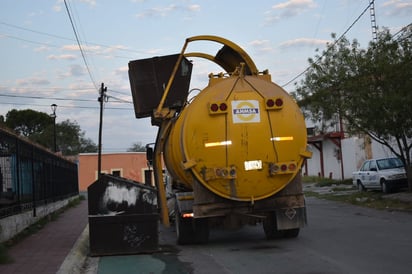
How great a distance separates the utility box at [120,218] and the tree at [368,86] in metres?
10.4

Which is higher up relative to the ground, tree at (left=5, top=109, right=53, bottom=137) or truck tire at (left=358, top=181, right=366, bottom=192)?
tree at (left=5, top=109, right=53, bottom=137)

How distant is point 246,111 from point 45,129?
74.8m

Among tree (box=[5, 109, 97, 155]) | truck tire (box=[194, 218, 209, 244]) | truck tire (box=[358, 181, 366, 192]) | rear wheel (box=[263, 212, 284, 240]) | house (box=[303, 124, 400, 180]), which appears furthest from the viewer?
tree (box=[5, 109, 97, 155])

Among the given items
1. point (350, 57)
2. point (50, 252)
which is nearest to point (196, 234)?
point (50, 252)

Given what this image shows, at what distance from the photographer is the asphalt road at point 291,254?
8.51m

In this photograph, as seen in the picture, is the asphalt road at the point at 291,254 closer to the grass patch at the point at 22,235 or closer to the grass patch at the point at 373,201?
the grass patch at the point at 22,235

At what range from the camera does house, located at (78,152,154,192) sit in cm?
5922

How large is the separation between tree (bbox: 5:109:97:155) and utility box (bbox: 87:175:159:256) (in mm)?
60949

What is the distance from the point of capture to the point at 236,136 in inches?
395

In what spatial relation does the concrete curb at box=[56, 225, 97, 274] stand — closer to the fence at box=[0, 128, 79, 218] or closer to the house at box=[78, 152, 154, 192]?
the fence at box=[0, 128, 79, 218]

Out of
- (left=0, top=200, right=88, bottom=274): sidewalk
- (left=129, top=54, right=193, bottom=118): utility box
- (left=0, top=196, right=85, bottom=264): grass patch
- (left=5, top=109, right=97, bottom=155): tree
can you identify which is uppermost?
(left=5, top=109, right=97, bottom=155): tree

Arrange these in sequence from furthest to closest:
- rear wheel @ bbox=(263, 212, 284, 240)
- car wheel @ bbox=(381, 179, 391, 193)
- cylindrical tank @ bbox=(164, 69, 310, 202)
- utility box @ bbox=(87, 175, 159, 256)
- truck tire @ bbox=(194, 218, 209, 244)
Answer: car wheel @ bbox=(381, 179, 391, 193) → rear wheel @ bbox=(263, 212, 284, 240) → truck tire @ bbox=(194, 218, 209, 244) → utility box @ bbox=(87, 175, 159, 256) → cylindrical tank @ bbox=(164, 69, 310, 202)

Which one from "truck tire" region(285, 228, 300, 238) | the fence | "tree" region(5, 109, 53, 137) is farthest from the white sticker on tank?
"tree" region(5, 109, 53, 137)

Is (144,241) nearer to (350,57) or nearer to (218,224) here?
(218,224)
